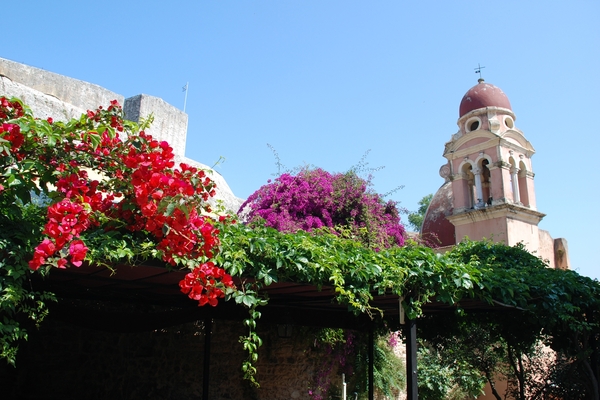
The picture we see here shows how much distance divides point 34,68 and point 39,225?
6378mm

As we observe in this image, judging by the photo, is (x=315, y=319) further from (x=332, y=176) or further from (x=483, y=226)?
(x=483, y=226)

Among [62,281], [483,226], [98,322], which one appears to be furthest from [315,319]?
[483,226]

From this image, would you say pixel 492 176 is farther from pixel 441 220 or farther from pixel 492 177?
pixel 441 220

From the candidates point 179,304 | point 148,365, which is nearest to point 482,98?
point 148,365

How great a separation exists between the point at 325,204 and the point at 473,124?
34.0ft

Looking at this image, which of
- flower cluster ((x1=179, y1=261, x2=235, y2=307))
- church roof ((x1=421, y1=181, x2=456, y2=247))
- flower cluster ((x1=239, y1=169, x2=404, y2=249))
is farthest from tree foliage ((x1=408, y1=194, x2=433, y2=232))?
flower cluster ((x1=179, y1=261, x2=235, y2=307))

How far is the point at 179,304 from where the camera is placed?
6.29m

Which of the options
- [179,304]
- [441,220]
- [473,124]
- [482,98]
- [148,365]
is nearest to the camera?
[179,304]

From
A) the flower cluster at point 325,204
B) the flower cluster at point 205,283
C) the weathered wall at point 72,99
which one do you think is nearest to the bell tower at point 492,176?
the flower cluster at point 325,204

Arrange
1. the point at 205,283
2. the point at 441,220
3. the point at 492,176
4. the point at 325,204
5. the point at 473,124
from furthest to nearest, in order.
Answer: the point at 441,220
the point at 473,124
the point at 492,176
the point at 325,204
the point at 205,283

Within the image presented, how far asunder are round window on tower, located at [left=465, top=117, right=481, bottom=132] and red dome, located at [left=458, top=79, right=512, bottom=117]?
38 centimetres

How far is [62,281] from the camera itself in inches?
189

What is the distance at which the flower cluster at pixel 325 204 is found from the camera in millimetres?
10242

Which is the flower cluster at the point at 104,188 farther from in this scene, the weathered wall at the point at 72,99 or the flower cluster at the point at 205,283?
the weathered wall at the point at 72,99
